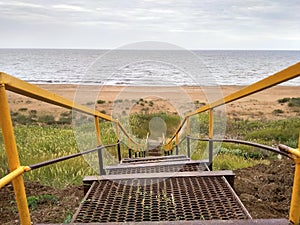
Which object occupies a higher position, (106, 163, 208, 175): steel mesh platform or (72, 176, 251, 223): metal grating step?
(72, 176, 251, 223): metal grating step

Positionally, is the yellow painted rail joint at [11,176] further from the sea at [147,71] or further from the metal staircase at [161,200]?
the sea at [147,71]

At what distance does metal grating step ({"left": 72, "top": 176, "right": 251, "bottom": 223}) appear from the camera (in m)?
2.35

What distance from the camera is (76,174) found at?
605 cm

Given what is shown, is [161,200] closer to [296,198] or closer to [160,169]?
[296,198]

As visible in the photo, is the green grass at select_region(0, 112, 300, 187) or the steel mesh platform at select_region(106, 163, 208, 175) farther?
the green grass at select_region(0, 112, 300, 187)

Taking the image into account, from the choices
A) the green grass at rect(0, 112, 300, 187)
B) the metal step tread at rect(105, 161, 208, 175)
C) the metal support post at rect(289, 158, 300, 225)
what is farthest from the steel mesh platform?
the metal support post at rect(289, 158, 300, 225)

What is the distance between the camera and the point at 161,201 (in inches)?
104

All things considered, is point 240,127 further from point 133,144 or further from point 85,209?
point 85,209

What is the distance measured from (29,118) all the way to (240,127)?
13.3 m

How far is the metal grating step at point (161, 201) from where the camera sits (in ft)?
7.70

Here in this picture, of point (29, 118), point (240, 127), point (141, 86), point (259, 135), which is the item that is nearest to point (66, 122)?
point (29, 118)

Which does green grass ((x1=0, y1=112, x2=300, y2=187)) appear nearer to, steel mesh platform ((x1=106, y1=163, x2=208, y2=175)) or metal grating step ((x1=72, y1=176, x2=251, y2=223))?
steel mesh platform ((x1=106, y1=163, x2=208, y2=175))

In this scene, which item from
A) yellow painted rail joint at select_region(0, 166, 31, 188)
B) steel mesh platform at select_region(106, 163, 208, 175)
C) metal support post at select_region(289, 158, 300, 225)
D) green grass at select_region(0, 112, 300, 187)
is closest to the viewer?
yellow painted rail joint at select_region(0, 166, 31, 188)

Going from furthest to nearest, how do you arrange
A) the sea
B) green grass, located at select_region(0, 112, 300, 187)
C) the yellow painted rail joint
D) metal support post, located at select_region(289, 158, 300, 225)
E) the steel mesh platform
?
the sea, green grass, located at select_region(0, 112, 300, 187), the steel mesh platform, metal support post, located at select_region(289, 158, 300, 225), the yellow painted rail joint
